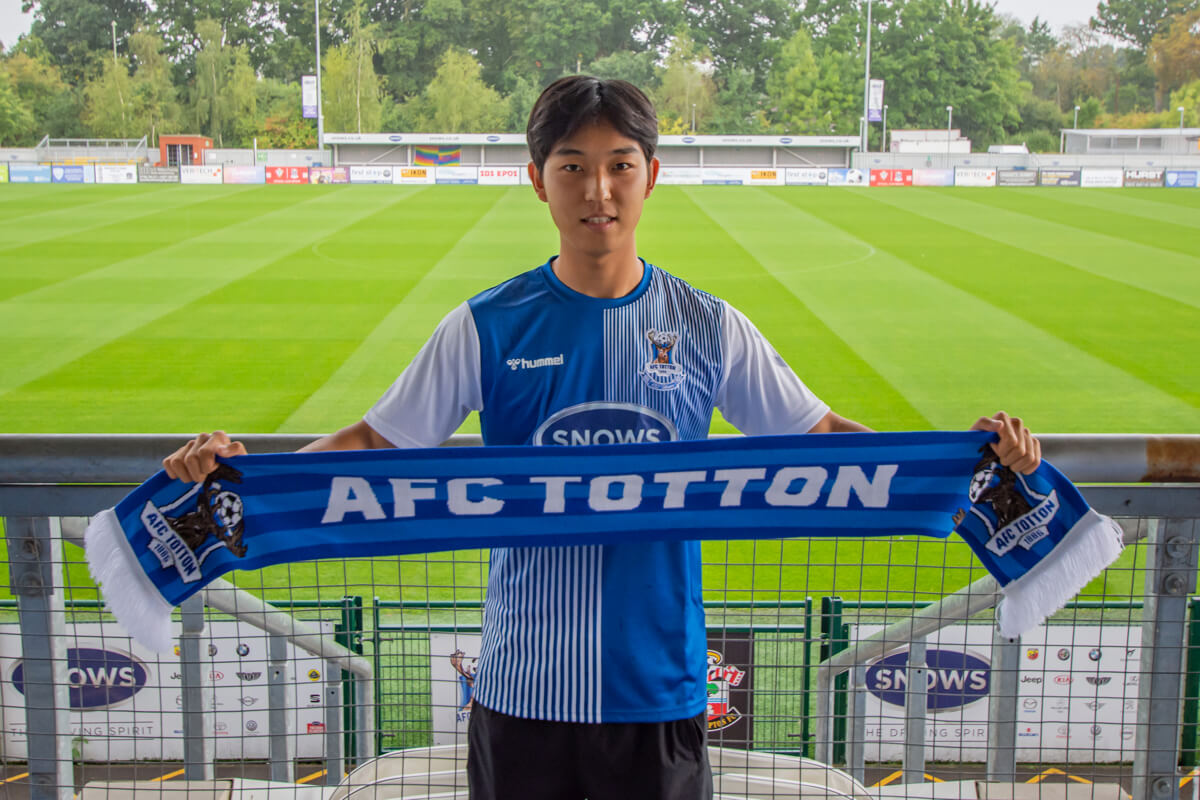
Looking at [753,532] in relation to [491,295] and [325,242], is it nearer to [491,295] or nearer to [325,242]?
[491,295]

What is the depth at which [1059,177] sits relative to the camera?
144ft

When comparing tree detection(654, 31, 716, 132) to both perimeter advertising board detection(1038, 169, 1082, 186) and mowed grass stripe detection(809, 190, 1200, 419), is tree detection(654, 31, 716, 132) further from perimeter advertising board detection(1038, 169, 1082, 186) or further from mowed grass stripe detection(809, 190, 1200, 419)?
mowed grass stripe detection(809, 190, 1200, 419)

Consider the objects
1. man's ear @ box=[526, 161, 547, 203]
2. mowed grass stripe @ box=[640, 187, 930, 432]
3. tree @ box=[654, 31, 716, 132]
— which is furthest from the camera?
tree @ box=[654, 31, 716, 132]

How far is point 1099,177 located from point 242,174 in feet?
110

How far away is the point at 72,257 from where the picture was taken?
82.6 ft

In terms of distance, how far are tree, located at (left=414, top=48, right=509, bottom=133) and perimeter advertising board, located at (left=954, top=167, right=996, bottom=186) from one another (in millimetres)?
36254

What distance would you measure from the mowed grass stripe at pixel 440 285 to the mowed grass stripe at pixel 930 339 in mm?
5587

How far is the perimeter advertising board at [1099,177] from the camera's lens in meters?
43.7

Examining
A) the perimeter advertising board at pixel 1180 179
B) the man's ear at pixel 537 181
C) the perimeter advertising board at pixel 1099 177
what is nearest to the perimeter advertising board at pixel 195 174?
the perimeter advertising board at pixel 1099 177

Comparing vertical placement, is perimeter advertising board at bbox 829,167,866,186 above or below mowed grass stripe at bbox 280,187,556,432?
above

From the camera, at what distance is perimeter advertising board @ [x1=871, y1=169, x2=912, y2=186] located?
45906 mm

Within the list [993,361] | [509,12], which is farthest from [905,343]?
[509,12]

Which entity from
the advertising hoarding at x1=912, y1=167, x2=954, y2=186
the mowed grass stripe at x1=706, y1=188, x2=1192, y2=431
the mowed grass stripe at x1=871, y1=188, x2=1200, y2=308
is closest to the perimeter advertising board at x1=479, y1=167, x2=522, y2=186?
the mowed grass stripe at x1=871, y1=188, x2=1200, y2=308

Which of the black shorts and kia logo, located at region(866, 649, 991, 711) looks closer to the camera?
the black shorts
